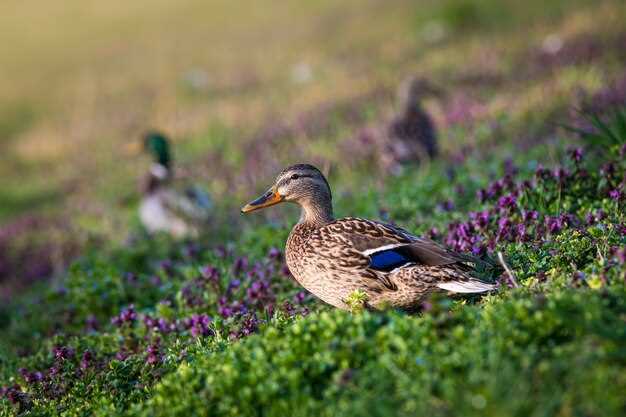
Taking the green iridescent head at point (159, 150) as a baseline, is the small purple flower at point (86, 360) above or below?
below

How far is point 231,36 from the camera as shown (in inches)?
1092

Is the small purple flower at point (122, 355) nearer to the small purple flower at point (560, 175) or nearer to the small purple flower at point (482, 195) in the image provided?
the small purple flower at point (482, 195)

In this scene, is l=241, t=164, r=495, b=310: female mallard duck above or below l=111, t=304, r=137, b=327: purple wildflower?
above

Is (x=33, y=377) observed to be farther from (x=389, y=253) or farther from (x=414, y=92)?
(x=414, y=92)

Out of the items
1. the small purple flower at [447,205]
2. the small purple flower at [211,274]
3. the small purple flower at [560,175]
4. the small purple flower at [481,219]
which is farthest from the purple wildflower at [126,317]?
the small purple flower at [560,175]

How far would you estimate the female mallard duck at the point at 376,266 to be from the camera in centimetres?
490

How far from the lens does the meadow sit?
370 centimetres

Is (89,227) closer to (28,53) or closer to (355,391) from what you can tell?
(355,391)

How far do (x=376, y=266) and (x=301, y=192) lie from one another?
122 cm

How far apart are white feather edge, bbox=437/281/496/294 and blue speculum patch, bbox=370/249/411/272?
0.34 metres

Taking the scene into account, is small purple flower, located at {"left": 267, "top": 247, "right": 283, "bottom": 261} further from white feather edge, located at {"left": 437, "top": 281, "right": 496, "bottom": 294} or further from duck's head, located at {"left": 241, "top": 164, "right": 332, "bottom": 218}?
white feather edge, located at {"left": 437, "top": 281, "right": 496, "bottom": 294}

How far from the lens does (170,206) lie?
9.90 metres

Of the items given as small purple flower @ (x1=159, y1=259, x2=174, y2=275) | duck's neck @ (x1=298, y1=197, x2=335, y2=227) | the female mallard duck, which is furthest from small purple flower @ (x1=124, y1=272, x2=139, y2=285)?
the female mallard duck

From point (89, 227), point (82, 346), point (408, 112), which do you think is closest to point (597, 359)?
point (82, 346)
